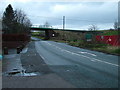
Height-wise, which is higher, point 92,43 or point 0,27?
point 0,27

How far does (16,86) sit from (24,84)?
404 mm

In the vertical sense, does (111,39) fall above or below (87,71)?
above

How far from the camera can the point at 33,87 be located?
7160mm

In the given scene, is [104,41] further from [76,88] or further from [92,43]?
[76,88]

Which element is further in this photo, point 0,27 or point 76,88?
point 0,27

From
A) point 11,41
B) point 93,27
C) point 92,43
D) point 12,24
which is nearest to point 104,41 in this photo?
point 92,43

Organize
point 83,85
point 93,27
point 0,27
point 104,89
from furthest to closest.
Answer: point 93,27 → point 0,27 → point 83,85 → point 104,89

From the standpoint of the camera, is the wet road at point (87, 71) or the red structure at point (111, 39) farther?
the red structure at point (111, 39)

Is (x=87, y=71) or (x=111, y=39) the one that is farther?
(x=111, y=39)

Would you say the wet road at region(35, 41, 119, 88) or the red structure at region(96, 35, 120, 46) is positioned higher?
the red structure at region(96, 35, 120, 46)

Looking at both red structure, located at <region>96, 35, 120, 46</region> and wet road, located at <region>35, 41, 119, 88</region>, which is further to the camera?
red structure, located at <region>96, 35, 120, 46</region>

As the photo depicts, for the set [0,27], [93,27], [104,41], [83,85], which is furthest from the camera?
[93,27]

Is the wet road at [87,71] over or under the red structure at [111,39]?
under

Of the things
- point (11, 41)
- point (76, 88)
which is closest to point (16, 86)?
point (76, 88)
